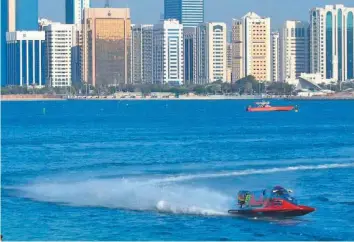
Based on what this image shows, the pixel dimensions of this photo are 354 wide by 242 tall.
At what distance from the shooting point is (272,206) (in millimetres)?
34812

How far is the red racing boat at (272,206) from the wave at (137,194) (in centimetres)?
79

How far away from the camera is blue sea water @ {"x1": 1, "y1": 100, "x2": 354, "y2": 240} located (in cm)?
3322

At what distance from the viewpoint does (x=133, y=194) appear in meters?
40.6

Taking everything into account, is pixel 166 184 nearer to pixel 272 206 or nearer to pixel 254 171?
pixel 254 171

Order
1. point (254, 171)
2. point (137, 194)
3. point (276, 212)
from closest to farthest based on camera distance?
1. point (276, 212)
2. point (137, 194)
3. point (254, 171)

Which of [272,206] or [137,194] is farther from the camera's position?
[137,194]

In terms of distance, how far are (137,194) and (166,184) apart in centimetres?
420

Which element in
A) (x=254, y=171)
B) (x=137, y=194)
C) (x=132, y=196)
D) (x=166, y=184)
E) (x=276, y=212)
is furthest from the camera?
(x=254, y=171)

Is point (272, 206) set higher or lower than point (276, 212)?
higher

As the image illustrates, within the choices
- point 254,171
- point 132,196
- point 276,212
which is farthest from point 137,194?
point 254,171

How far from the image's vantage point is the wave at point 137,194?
3691 cm

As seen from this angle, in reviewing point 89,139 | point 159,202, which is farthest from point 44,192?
point 89,139

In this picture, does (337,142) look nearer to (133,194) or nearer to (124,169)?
(124,169)

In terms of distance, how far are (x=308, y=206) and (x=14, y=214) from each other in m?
9.08
